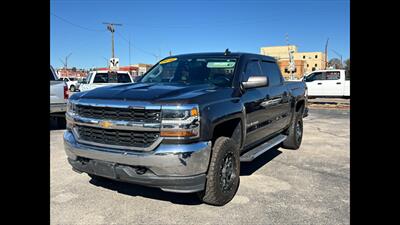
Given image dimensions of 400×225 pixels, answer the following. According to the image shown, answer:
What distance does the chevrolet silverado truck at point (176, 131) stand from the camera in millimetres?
3430

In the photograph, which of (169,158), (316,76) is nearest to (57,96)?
(169,158)

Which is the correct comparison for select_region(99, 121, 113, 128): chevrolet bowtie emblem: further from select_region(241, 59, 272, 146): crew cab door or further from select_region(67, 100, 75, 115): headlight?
select_region(241, 59, 272, 146): crew cab door

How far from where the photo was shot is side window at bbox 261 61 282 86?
591cm

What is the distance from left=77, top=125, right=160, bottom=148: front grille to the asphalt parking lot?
2.61 ft

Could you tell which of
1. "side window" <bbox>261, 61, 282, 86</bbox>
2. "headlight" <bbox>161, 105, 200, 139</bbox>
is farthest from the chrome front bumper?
"side window" <bbox>261, 61, 282, 86</bbox>

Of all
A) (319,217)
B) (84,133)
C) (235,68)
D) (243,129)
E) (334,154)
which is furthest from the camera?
(334,154)

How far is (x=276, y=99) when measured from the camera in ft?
19.2

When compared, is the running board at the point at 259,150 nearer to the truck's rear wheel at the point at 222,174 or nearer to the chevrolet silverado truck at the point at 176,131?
the chevrolet silverado truck at the point at 176,131

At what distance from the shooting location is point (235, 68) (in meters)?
4.82

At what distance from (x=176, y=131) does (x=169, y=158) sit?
278 millimetres
